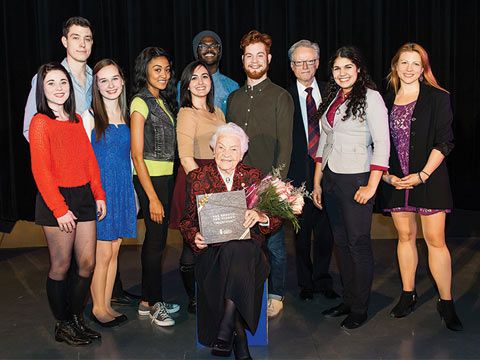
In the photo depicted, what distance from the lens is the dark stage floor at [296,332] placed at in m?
3.12

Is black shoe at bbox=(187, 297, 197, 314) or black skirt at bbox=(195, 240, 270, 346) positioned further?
black shoe at bbox=(187, 297, 197, 314)

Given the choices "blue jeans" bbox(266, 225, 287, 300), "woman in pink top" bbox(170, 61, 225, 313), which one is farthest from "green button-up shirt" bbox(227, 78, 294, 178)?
"blue jeans" bbox(266, 225, 287, 300)

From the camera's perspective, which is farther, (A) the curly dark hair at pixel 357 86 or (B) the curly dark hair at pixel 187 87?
(B) the curly dark hair at pixel 187 87

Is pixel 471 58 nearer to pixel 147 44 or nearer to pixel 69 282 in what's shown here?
pixel 147 44

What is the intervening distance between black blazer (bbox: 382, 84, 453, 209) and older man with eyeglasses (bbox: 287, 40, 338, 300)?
75cm

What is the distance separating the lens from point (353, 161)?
3.31 meters

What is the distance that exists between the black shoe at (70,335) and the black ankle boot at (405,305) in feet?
6.52

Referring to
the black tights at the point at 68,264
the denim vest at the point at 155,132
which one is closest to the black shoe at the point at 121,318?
the black tights at the point at 68,264

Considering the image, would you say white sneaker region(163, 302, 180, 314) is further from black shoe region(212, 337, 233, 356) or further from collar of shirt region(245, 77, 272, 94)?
collar of shirt region(245, 77, 272, 94)

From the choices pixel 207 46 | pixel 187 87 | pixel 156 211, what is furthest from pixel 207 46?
pixel 156 211

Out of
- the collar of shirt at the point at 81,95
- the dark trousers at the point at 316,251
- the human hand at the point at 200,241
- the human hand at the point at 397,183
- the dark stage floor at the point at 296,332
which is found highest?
the collar of shirt at the point at 81,95

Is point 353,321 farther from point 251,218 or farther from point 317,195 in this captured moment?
point 251,218

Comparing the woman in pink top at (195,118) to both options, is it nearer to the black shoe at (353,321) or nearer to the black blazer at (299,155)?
the black blazer at (299,155)

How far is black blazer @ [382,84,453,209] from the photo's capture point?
10.7 ft
